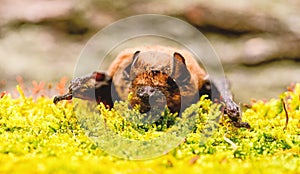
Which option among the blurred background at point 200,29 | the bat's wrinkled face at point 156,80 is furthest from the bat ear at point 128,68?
the blurred background at point 200,29

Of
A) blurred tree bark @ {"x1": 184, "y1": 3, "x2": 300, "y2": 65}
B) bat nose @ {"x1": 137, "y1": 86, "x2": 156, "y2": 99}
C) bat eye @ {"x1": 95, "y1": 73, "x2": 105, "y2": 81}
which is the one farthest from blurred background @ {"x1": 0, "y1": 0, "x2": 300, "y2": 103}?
bat nose @ {"x1": 137, "y1": 86, "x2": 156, "y2": 99}

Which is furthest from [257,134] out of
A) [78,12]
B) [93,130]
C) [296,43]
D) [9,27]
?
[9,27]

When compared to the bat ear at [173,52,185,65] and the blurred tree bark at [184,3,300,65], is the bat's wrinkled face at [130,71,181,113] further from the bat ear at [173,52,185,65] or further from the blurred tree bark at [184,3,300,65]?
the blurred tree bark at [184,3,300,65]

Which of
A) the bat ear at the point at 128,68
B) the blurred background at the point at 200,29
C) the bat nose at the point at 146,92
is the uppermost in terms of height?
the blurred background at the point at 200,29

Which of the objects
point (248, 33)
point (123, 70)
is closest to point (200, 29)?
point (248, 33)

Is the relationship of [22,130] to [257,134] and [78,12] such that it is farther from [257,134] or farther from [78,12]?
[78,12]

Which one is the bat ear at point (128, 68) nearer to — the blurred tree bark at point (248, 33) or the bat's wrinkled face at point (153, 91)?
the bat's wrinkled face at point (153, 91)

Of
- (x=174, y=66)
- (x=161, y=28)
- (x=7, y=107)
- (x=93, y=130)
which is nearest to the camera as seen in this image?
(x=93, y=130)
